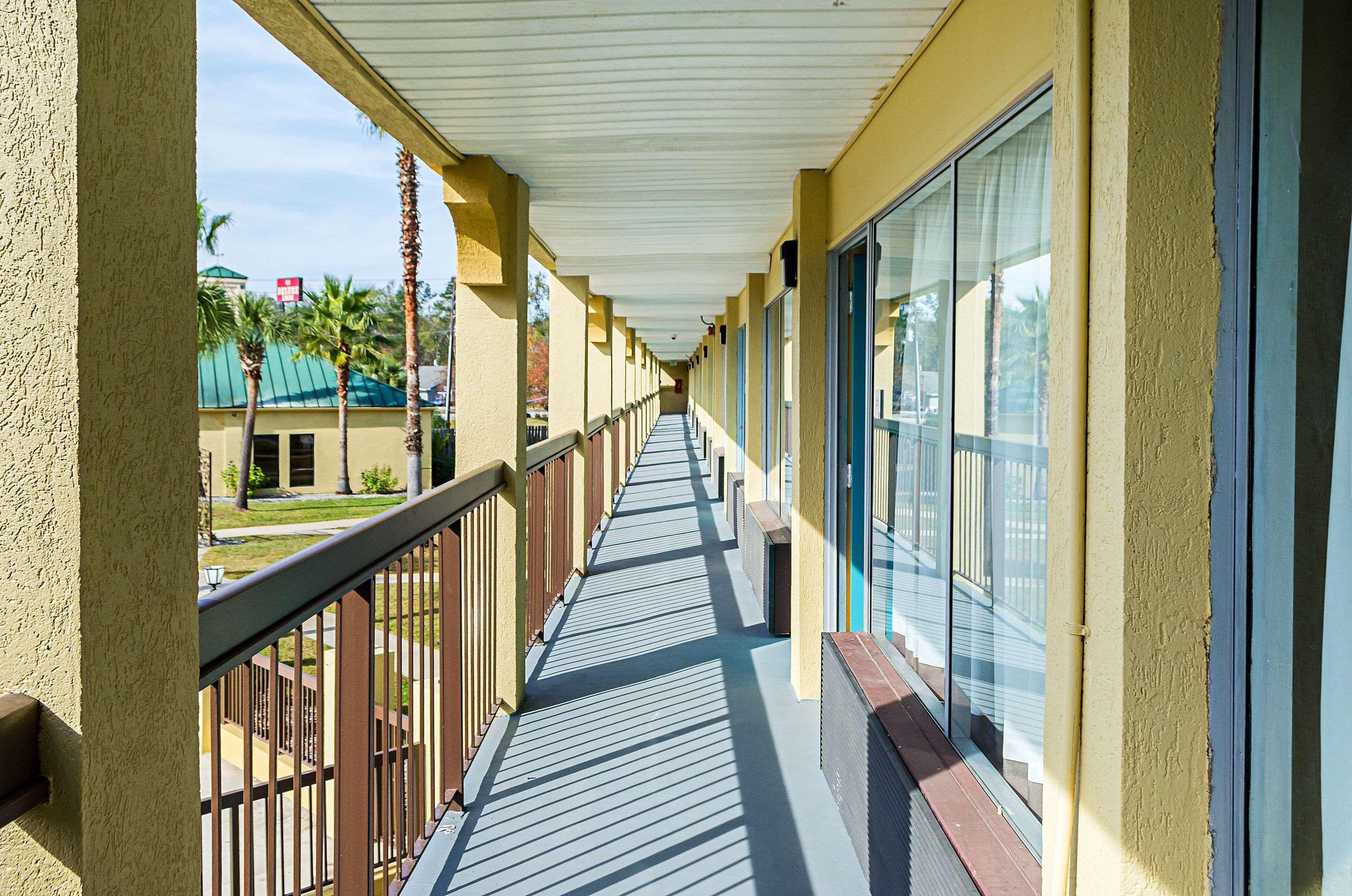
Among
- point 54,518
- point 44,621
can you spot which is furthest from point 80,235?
point 44,621

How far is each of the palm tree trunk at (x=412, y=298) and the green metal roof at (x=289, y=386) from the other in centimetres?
1242

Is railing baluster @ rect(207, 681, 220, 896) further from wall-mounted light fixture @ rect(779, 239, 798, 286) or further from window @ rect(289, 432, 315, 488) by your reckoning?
window @ rect(289, 432, 315, 488)

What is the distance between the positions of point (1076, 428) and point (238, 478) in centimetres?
3206

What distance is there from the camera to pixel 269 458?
→ 3177 cm

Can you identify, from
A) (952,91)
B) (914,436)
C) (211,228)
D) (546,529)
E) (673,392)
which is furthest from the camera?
(673,392)

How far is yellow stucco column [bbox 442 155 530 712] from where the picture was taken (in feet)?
12.9

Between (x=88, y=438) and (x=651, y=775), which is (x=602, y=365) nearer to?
(x=651, y=775)

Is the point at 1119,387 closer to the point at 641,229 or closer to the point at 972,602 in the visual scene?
the point at 972,602

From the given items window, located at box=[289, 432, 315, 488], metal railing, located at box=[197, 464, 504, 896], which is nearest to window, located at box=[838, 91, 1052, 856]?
metal railing, located at box=[197, 464, 504, 896]

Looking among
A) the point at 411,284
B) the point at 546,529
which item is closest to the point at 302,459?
the point at 411,284

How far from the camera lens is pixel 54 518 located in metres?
0.91

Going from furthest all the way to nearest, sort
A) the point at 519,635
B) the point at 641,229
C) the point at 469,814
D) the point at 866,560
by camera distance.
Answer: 1. the point at 641,229
2. the point at 519,635
3. the point at 866,560
4. the point at 469,814

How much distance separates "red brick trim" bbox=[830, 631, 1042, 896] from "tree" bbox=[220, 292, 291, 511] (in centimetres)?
2508

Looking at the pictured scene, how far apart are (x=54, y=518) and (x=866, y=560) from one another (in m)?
2.98
